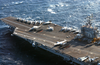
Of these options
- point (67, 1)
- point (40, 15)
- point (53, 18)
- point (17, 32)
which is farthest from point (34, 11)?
point (17, 32)

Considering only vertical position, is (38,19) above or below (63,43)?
above

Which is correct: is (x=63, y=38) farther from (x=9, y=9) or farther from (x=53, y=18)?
(x=9, y=9)

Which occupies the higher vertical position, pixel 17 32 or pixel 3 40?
pixel 17 32

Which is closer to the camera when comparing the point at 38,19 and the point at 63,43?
the point at 63,43

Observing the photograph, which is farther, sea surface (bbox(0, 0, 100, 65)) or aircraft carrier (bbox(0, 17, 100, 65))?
sea surface (bbox(0, 0, 100, 65))

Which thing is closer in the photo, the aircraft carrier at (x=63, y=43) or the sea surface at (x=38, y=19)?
the aircraft carrier at (x=63, y=43)
